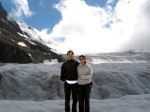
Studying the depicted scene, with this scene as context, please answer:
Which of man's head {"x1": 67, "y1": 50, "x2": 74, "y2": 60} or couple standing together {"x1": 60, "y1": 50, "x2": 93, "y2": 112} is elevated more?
man's head {"x1": 67, "y1": 50, "x2": 74, "y2": 60}

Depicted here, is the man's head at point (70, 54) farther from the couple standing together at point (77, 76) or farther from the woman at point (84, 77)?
the woman at point (84, 77)

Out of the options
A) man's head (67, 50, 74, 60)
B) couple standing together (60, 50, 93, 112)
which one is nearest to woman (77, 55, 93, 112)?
couple standing together (60, 50, 93, 112)

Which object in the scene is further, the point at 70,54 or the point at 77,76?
the point at 77,76

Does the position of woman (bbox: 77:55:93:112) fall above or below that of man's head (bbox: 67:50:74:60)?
below

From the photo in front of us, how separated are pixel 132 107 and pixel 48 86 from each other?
25.2 meters

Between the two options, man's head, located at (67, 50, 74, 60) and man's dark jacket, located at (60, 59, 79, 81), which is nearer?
man's head, located at (67, 50, 74, 60)

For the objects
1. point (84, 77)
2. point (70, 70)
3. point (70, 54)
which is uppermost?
point (70, 54)

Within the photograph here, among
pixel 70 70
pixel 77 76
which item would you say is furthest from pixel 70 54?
pixel 77 76

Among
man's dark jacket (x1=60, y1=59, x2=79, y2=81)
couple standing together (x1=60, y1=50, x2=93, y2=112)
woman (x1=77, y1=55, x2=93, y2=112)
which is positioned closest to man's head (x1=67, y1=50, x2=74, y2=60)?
couple standing together (x1=60, y1=50, x2=93, y2=112)

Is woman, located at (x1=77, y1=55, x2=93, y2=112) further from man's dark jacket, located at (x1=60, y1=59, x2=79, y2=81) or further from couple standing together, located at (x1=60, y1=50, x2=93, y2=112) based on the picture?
man's dark jacket, located at (x1=60, y1=59, x2=79, y2=81)

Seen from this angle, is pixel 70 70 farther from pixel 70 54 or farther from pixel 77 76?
pixel 70 54

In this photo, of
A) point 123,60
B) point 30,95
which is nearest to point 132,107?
point 30,95

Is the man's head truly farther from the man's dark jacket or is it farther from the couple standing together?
the man's dark jacket

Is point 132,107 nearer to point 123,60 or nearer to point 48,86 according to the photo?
point 48,86
